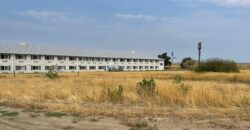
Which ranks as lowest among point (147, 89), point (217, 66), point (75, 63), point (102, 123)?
point (102, 123)

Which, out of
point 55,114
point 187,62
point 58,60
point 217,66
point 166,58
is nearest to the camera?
point 55,114

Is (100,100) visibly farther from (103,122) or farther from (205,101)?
(103,122)

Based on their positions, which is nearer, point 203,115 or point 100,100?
point 203,115

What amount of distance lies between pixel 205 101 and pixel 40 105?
6.35 meters

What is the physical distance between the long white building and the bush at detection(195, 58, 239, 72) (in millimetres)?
23150

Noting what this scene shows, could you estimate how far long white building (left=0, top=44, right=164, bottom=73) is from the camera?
8944 cm

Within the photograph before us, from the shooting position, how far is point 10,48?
9156 centimetres

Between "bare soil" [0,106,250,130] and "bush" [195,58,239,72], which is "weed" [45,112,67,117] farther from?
"bush" [195,58,239,72]

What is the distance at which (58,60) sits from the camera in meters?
103

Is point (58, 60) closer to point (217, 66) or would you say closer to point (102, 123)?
point (217, 66)

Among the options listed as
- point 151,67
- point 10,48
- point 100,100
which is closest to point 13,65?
point 10,48

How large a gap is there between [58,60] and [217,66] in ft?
122

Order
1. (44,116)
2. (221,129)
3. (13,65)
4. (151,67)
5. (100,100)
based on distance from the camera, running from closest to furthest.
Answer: (221,129) < (44,116) < (100,100) < (13,65) < (151,67)

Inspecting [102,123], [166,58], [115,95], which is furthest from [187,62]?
[102,123]
